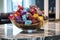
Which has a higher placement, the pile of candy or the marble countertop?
the pile of candy

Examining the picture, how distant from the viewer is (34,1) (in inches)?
208

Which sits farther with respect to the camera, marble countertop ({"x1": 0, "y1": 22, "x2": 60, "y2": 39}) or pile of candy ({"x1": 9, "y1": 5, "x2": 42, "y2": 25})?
pile of candy ({"x1": 9, "y1": 5, "x2": 42, "y2": 25})

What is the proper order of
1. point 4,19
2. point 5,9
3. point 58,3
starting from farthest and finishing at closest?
1. point 5,9
2. point 58,3
3. point 4,19

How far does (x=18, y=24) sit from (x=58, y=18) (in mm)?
3556

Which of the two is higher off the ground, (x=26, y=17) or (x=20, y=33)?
(x=26, y=17)

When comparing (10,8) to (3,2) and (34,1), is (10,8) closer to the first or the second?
(3,2)

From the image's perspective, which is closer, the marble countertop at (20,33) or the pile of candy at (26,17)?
the marble countertop at (20,33)

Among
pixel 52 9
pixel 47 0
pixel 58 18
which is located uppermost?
pixel 47 0

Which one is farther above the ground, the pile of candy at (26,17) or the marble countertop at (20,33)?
the pile of candy at (26,17)

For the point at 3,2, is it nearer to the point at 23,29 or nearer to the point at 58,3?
the point at 58,3

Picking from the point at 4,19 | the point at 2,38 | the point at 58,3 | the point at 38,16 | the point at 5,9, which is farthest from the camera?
the point at 5,9

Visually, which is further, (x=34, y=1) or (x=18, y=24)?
(x=34, y=1)

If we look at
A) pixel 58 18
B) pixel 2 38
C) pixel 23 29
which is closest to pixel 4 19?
pixel 58 18

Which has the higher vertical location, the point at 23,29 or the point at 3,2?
the point at 3,2
